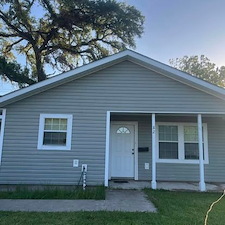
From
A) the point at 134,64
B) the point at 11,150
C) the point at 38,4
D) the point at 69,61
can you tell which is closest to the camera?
the point at 11,150

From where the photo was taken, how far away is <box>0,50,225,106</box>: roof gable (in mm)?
7137

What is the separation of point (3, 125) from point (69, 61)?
11281 millimetres

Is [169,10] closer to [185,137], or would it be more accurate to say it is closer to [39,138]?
[185,137]

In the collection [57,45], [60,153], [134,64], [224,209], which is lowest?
[224,209]

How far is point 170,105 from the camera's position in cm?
744

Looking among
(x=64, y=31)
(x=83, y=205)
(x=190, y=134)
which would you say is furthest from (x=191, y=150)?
(x=64, y=31)

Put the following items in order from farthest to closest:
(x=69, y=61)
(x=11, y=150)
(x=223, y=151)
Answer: (x=69, y=61)
(x=223, y=151)
(x=11, y=150)

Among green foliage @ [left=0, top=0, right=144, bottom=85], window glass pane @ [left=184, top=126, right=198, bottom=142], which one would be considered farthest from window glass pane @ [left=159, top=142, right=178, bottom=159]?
green foliage @ [left=0, top=0, right=144, bottom=85]

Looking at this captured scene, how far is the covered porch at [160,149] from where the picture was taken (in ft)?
27.4

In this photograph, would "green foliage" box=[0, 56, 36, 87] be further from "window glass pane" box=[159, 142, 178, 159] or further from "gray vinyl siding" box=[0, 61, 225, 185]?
"window glass pane" box=[159, 142, 178, 159]

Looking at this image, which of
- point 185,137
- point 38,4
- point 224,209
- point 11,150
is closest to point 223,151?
point 185,137

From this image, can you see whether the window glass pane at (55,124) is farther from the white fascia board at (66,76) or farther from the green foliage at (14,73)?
the green foliage at (14,73)

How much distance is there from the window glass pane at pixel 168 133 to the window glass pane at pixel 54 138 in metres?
3.82

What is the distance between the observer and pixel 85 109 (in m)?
7.52
